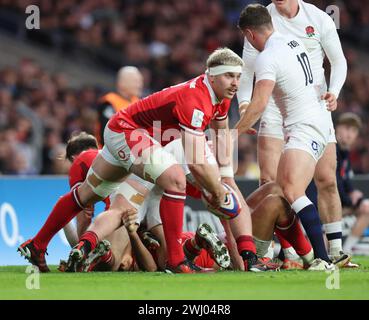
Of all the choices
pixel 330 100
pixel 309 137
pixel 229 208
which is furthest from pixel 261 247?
pixel 330 100

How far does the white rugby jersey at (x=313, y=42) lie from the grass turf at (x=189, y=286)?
5.97 feet

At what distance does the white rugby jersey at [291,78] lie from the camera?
7.88m

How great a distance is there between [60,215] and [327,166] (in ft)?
7.28

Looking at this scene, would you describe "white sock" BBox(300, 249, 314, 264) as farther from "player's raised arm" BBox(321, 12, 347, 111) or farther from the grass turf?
"player's raised arm" BBox(321, 12, 347, 111)

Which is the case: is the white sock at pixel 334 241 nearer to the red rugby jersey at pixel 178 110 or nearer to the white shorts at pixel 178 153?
the white shorts at pixel 178 153

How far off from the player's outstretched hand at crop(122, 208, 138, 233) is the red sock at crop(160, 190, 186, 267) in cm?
44

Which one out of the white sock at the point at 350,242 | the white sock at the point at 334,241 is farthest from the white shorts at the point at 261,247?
the white sock at the point at 350,242

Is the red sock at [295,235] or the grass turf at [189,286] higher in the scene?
the red sock at [295,235]

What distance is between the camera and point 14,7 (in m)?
19.5

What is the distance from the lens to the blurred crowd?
1669 centimetres
